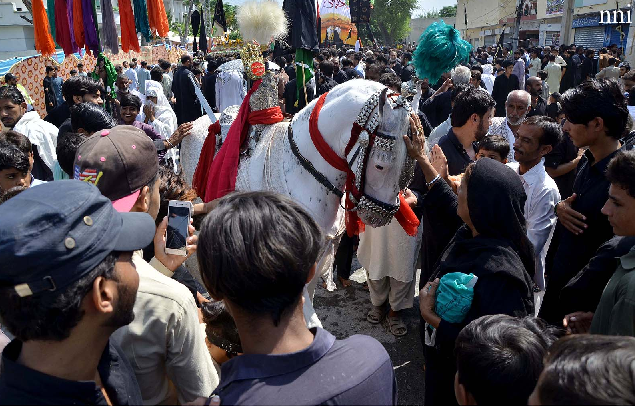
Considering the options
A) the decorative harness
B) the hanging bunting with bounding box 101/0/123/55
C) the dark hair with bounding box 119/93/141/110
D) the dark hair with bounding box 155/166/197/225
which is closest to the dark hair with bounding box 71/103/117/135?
the dark hair with bounding box 119/93/141/110

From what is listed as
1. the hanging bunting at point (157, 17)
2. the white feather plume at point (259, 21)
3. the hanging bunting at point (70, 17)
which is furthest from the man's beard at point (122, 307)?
the hanging bunting at point (157, 17)

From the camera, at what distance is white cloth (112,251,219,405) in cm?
144

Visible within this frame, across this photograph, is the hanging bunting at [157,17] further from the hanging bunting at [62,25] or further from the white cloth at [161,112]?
the hanging bunting at [62,25]

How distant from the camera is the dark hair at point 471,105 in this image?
373 centimetres

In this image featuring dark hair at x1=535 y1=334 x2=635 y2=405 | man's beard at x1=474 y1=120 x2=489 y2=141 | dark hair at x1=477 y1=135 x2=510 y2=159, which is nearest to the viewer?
dark hair at x1=535 y1=334 x2=635 y2=405

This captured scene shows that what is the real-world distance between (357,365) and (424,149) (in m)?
1.84

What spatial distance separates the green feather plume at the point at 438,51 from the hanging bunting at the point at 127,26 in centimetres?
470

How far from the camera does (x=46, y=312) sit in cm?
105

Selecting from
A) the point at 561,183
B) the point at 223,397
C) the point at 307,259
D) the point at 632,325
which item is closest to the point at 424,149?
the point at 632,325

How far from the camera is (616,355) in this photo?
0.91 metres

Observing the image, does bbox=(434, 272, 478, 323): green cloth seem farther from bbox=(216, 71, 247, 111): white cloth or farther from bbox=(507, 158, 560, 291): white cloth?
bbox=(216, 71, 247, 111): white cloth

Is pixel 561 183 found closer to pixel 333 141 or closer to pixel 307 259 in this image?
pixel 333 141

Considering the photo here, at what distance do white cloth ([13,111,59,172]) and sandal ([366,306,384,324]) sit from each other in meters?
3.38

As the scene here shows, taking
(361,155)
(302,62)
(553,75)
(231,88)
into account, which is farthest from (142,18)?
(553,75)
